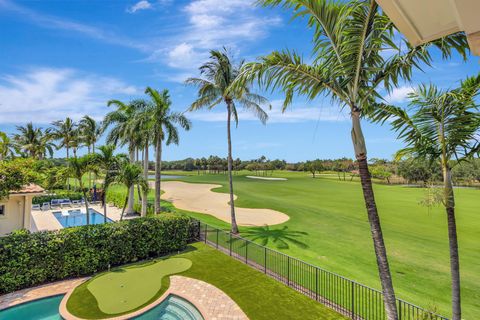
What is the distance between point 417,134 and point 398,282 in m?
7.03

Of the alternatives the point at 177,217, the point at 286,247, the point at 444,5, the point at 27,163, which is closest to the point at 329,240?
the point at 286,247

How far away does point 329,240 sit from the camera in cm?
1443

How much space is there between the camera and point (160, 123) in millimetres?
17484

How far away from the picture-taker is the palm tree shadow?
1374cm

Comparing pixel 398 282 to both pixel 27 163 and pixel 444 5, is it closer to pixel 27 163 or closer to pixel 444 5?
pixel 444 5

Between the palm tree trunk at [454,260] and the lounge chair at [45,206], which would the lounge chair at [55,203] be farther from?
the palm tree trunk at [454,260]

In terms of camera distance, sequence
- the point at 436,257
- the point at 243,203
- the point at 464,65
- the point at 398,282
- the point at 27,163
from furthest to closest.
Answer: the point at 243,203 → the point at 436,257 → the point at 27,163 → the point at 398,282 → the point at 464,65

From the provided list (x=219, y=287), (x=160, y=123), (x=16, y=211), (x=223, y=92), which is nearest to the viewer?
(x=219, y=287)

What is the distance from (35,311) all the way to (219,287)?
598cm

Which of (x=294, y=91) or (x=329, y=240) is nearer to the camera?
(x=294, y=91)

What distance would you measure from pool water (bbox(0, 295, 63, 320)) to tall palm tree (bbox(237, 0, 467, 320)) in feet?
30.7

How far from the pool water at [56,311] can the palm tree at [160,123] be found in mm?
8823

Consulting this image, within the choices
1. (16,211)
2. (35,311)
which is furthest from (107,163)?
(35,311)

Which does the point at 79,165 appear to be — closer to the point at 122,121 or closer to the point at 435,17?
the point at 122,121
